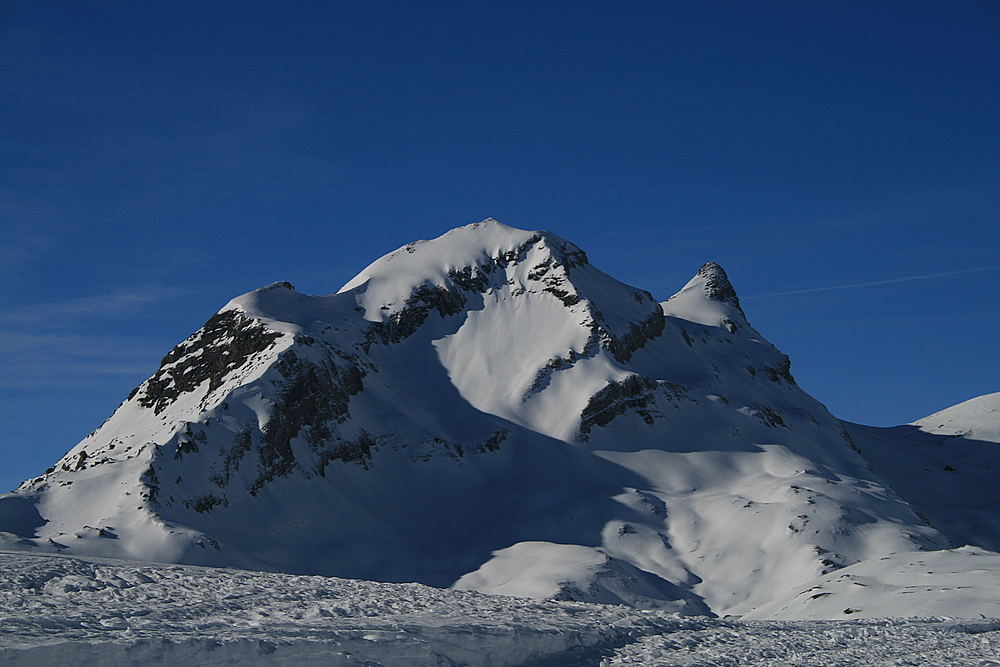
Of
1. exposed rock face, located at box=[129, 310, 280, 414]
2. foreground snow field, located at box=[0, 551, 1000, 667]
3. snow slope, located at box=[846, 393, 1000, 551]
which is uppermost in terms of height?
exposed rock face, located at box=[129, 310, 280, 414]

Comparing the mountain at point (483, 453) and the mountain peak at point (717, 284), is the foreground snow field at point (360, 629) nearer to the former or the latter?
the mountain at point (483, 453)

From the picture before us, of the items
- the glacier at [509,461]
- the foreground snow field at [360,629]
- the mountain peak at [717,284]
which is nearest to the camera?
the foreground snow field at [360,629]

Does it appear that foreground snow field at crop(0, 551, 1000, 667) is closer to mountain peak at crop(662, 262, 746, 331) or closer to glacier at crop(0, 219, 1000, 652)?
glacier at crop(0, 219, 1000, 652)

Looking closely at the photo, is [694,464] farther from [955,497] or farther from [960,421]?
[960,421]

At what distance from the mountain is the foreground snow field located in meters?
42.3

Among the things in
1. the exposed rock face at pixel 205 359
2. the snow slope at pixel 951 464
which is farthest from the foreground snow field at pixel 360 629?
the snow slope at pixel 951 464

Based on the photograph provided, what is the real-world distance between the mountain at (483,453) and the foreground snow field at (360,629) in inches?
1666

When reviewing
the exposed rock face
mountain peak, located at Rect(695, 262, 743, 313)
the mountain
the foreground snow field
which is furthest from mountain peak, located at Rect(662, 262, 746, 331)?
the foreground snow field

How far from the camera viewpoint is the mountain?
233 feet

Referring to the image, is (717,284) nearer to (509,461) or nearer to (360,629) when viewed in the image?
(509,461)

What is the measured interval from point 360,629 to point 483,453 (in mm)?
79680

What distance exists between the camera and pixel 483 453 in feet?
315

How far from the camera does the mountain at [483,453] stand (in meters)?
70.9

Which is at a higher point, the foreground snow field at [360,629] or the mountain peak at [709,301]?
the mountain peak at [709,301]
